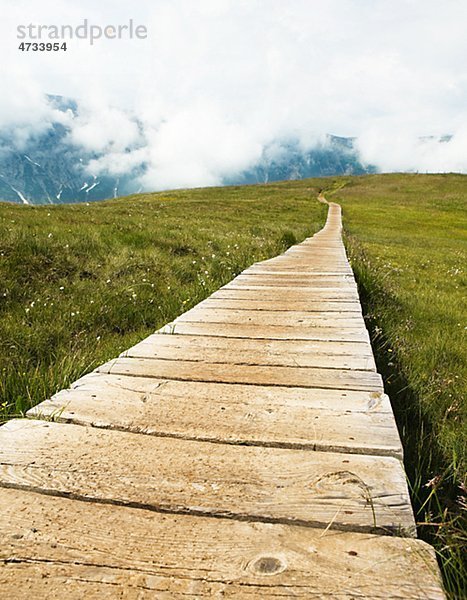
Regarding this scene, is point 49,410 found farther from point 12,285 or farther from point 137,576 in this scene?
point 12,285

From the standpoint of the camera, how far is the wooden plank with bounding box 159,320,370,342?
3.37 m

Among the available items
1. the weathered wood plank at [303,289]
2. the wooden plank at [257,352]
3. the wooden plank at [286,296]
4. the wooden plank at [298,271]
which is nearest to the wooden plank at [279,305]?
the wooden plank at [286,296]

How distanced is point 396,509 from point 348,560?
10.8 inches

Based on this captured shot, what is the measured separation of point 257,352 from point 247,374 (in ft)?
1.52

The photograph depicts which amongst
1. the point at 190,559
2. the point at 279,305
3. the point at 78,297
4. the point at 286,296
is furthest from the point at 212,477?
the point at 78,297

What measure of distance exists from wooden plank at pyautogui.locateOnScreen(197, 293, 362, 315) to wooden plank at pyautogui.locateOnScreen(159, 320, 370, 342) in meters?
0.70

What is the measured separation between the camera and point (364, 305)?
6270mm

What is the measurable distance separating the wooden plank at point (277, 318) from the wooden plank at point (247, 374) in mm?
1088

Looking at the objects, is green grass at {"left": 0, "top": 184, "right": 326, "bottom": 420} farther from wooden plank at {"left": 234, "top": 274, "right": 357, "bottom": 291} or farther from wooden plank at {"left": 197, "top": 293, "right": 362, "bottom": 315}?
wooden plank at {"left": 197, "top": 293, "right": 362, "bottom": 315}

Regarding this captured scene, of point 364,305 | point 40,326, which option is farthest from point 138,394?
point 364,305

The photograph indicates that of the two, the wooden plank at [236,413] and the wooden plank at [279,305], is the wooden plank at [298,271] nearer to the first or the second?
the wooden plank at [279,305]

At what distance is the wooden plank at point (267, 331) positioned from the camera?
3.37 metres

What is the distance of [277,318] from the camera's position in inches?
160

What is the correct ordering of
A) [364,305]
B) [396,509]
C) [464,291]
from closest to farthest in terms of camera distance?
1. [396,509]
2. [364,305]
3. [464,291]
